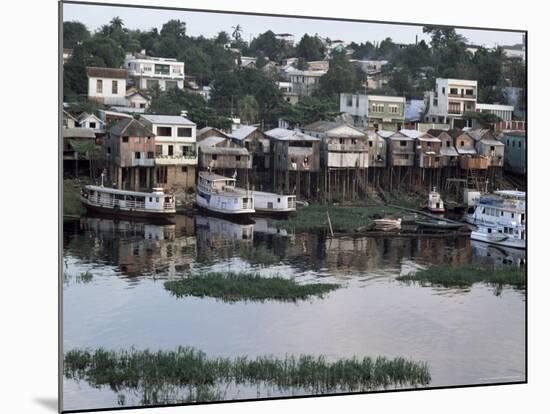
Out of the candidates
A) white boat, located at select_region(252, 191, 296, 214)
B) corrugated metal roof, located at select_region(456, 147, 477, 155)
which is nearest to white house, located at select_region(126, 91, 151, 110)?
white boat, located at select_region(252, 191, 296, 214)

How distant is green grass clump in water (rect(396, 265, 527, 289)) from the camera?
22.6 ft

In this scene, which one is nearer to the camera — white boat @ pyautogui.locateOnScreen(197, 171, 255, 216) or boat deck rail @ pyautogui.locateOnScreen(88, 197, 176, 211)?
boat deck rail @ pyautogui.locateOnScreen(88, 197, 176, 211)

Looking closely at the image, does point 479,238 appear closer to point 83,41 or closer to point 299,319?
point 299,319

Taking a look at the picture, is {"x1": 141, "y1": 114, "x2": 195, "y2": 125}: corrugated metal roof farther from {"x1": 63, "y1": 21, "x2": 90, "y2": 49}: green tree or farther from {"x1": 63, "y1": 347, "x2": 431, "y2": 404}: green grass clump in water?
{"x1": 63, "y1": 347, "x2": 431, "y2": 404}: green grass clump in water

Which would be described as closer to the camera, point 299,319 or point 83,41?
point 83,41

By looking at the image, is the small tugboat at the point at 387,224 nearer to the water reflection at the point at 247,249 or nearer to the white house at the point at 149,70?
the water reflection at the point at 247,249

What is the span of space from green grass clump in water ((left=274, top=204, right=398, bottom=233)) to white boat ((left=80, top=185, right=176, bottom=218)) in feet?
2.24

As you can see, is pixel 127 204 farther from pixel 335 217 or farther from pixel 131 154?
pixel 335 217

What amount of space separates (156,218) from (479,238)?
207 cm

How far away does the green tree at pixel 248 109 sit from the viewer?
661cm

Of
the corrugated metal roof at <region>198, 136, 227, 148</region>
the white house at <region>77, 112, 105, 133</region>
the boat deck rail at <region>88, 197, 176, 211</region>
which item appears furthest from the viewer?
the corrugated metal roof at <region>198, 136, 227, 148</region>

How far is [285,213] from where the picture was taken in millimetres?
6793

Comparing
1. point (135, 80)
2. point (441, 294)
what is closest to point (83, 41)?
point (135, 80)
